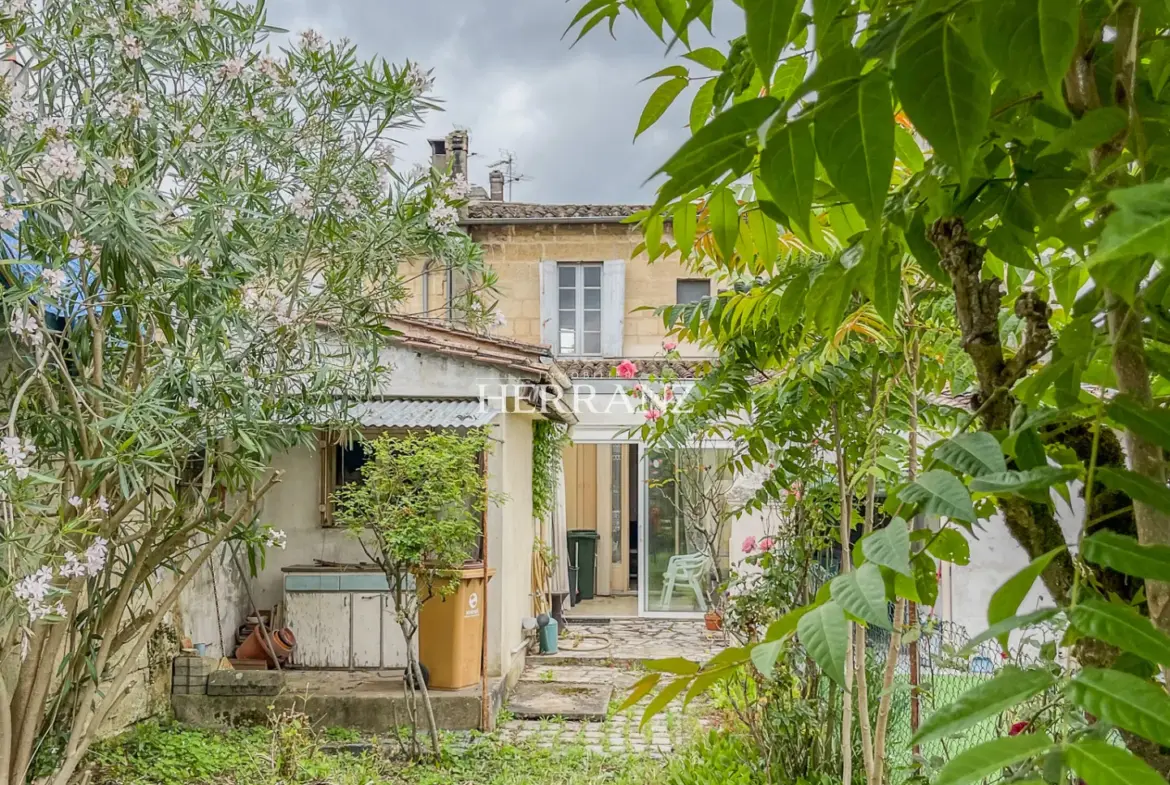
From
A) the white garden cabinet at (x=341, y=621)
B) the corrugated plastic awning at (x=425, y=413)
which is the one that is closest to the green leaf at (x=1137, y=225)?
the corrugated plastic awning at (x=425, y=413)

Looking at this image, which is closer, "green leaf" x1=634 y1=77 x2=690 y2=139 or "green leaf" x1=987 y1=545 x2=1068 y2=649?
"green leaf" x1=987 y1=545 x2=1068 y2=649

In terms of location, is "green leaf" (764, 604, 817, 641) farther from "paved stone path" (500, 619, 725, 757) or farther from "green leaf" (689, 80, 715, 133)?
"paved stone path" (500, 619, 725, 757)

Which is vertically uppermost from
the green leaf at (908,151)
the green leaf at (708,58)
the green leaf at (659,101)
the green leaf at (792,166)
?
the green leaf at (708,58)

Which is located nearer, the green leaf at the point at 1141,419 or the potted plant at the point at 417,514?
the green leaf at the point at 1141,419

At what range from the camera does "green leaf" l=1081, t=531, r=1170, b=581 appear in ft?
1.47

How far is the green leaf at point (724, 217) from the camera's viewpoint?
0.83 meters

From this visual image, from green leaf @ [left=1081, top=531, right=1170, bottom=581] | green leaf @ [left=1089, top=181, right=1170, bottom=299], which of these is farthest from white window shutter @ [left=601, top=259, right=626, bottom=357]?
green leaf @ [left=1089, top=181, right=1170, bottom=299]

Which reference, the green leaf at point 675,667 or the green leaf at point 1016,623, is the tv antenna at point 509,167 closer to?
the green leaf at point 675,667

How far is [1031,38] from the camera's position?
17.1 inches

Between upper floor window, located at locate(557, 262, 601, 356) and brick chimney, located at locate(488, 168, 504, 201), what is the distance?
7.27ft

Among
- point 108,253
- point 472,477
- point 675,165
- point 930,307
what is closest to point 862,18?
point 675,165

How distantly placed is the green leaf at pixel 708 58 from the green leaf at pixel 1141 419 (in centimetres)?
51

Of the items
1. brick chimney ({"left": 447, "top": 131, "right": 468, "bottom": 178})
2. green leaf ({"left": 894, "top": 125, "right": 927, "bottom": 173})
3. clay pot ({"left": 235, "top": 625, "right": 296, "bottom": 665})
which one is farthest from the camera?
brick chimney ({"left": 447, "top": 131, "right": 468, "bottom": 178})

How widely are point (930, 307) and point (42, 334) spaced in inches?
138
